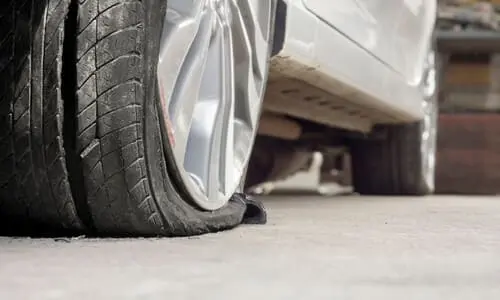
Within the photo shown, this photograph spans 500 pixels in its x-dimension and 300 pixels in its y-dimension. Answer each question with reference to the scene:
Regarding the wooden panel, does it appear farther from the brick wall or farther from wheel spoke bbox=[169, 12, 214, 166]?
wheel spoke bbox=[169, 12, 214, 166]

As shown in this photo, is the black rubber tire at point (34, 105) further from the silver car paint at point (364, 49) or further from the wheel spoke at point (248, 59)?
the silver car paint at point (364, 49)

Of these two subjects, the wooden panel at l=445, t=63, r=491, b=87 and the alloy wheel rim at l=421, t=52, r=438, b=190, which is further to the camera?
the wooden panel at l=445, t=63, r=491, b=87

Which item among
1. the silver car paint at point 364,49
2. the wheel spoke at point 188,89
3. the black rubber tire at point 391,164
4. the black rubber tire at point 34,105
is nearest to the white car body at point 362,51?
the silver car paint at point 364,49

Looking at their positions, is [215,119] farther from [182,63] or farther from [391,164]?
[391,164]

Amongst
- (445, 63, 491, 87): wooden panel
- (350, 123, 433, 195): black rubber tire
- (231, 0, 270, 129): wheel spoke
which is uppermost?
(445, 63, 491, 87): wooden panel

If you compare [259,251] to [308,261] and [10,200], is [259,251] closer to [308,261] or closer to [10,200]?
[308,261]

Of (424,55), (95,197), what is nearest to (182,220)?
(95,197)

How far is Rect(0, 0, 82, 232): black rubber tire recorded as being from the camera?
3.61 ft

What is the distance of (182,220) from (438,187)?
3353 mm

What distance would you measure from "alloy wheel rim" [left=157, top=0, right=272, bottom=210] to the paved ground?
0.32 feet

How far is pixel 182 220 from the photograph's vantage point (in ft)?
4.06

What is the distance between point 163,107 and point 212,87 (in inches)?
7.7

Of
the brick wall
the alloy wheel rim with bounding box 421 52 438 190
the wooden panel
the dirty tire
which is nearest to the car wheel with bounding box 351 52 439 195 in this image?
the alloy wheel rim with bounding box 421 52 438 190

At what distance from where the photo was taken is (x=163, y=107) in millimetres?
1180
